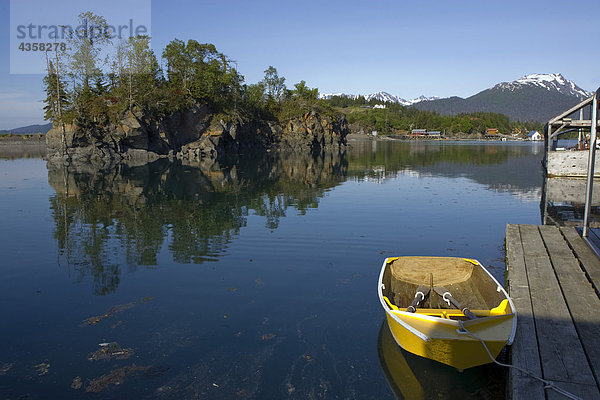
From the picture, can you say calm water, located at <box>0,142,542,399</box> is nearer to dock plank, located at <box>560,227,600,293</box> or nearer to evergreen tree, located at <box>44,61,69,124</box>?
dock plank, located at <box>560,227,600,293</box>

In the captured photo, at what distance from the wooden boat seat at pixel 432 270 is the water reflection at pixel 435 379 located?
5.90 feet

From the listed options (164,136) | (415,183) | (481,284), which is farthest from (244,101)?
(481,284)

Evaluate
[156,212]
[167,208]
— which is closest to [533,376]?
[156,212]

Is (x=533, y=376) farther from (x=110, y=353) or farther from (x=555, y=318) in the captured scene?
(x=110, y=353)

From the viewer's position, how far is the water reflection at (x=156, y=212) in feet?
45.4

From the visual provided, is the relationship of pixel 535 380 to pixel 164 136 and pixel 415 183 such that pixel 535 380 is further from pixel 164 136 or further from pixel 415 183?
pixel 164 136

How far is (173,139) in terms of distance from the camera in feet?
229

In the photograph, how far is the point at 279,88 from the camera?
123 m

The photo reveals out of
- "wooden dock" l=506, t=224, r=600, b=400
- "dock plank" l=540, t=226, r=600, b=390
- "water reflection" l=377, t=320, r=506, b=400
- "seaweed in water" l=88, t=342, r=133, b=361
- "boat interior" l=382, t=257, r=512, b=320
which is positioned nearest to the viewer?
"wooden dock" l=506, t=224, r=600, b=400

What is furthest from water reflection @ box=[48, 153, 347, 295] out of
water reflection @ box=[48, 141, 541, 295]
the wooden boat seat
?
the wooden boat seat

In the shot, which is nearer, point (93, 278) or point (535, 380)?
point (535, 380)

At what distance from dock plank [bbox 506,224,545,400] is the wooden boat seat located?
996 millimetres

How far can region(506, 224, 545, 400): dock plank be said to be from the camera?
5.41 m

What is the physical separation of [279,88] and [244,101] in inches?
1060
